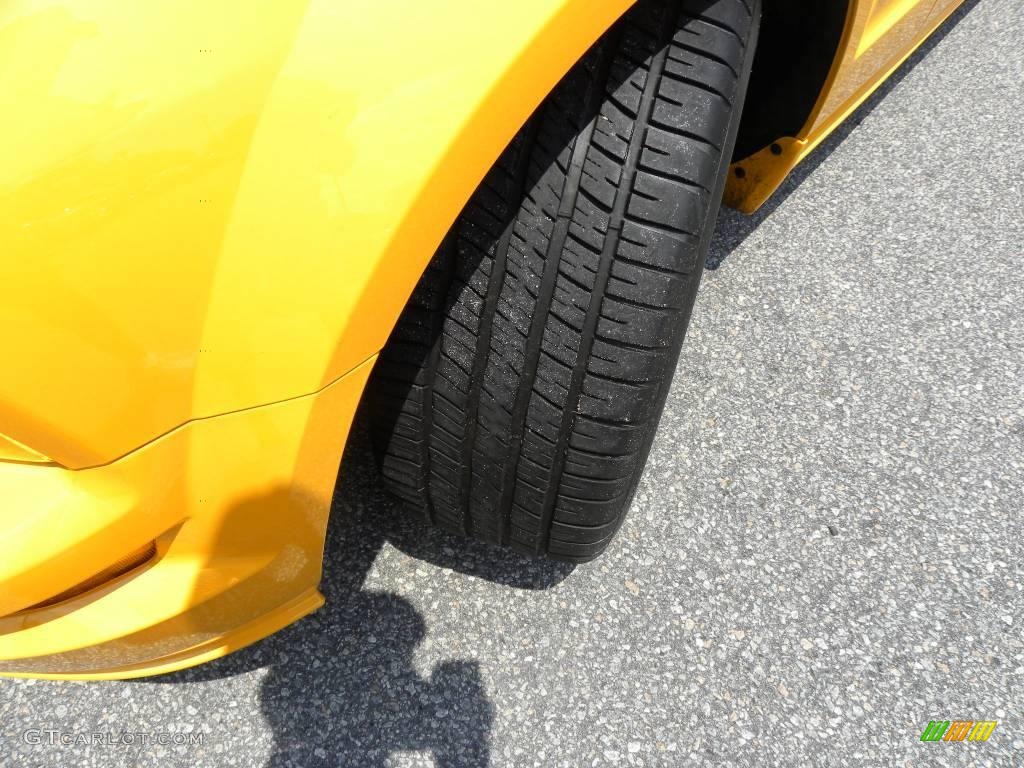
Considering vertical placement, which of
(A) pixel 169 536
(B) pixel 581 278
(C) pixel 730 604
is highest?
(B) pixel 581 278

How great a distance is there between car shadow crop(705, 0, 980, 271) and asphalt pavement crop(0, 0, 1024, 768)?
154mm

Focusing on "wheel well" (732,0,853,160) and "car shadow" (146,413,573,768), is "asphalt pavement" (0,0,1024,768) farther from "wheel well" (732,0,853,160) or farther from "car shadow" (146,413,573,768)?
"wheel well" (732,0,853,160)

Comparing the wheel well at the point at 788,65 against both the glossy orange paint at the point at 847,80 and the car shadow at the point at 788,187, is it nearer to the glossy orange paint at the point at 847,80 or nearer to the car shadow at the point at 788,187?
the glossy orange paint at the point at 847,80

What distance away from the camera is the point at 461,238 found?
3.19 feet

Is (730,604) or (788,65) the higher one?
(788,65)

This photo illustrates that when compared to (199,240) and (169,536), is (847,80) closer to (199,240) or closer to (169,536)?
(199,240)

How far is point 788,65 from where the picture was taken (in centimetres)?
148

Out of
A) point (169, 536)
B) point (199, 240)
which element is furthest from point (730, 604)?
point (199, 240)

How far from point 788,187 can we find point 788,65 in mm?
881

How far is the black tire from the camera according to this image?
0.92 meters

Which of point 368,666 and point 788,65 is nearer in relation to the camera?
point 368,666

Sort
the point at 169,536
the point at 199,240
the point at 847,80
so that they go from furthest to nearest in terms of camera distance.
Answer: the point at 847,80 → the point at 169,536 → the point at 199,240

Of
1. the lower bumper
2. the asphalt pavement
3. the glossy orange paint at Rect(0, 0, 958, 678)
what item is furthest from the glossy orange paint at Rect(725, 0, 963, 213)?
the lower bumper

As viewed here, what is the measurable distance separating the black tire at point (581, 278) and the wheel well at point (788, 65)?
0.46m
